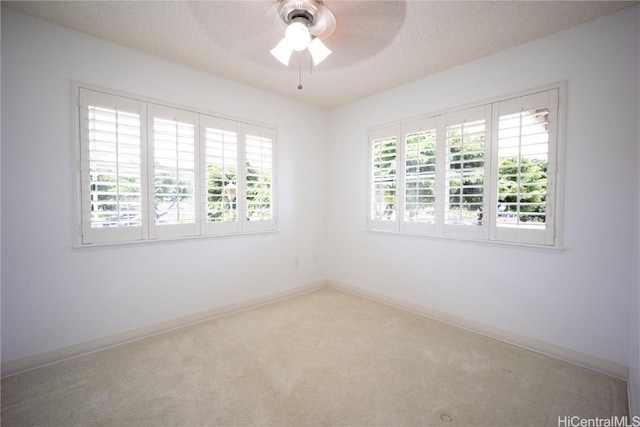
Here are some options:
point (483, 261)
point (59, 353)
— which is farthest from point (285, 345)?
point (483, 261)

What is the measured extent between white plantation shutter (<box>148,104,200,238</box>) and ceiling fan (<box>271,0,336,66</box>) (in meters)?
1.36

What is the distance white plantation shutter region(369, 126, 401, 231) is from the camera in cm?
342

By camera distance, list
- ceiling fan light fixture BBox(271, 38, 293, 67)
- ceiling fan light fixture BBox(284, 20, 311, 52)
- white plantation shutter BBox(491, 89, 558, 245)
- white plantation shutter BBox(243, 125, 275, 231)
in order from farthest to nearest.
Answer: white plantation shutter BBox(243, 125, 275, 231) → white plantation shutter BBox(491, 89, 558, 245) → ceiling fan light fixture BBox(271, 38, 293, 67) → ceiling fan light fixture BBox(284, 20, 311, 52)

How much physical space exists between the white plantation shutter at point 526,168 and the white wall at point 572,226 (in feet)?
0.36

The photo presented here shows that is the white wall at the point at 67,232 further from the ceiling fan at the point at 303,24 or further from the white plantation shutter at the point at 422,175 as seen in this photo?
the white plantation shutter at the point at 422,175

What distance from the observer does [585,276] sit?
7.34ft

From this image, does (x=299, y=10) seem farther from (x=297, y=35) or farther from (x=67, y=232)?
(x=67, y=232)

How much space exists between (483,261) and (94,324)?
134 inches

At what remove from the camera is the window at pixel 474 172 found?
7.84 feet

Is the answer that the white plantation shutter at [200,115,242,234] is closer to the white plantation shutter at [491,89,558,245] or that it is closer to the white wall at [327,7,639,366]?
the white wall at [327,7,639,366]

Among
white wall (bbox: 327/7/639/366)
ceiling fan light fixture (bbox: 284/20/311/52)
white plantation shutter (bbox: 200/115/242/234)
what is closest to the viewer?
ceiling fan light fixture (bbox: 284/20/311/52)

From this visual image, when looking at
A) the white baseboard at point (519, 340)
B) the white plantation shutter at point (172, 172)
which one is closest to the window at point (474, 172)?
the white baseboard at point (519, 340)

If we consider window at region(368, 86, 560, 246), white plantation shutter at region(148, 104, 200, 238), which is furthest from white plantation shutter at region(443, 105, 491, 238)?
white plantation shutter at region(148, 104, 200, 238)

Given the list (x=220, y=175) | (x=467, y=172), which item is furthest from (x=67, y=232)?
(x=467, y=172)
